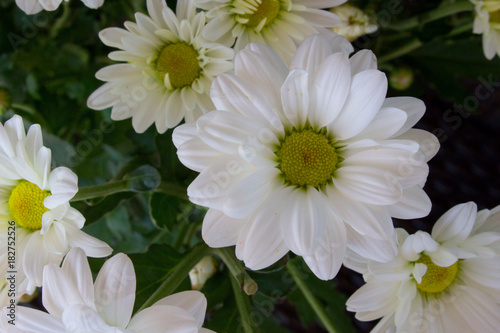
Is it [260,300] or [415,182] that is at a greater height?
[415,182]

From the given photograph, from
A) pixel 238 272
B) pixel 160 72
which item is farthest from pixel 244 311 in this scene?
pixel 160 72

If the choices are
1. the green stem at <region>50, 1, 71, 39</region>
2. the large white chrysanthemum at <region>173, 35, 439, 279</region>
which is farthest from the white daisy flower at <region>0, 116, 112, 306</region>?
the green stem at <region>50, 1, 71, 39</region>

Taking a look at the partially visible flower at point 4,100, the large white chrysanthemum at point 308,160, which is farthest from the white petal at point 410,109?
the partially visible flower at point 4,100

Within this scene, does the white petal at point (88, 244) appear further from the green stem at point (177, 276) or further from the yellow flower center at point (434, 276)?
the yellow flower center at point (434, 276)

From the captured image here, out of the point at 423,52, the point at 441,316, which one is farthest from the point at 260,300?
the point at 423,52

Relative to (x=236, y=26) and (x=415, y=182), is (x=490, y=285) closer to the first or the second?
(x=415, y=182)

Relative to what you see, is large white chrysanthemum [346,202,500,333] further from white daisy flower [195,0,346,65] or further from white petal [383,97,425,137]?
white daisy flower [195,0,346,65]
